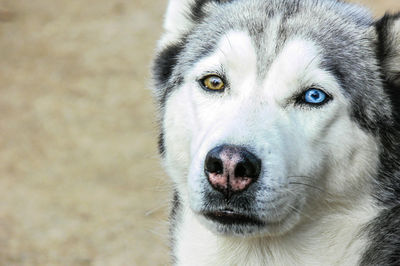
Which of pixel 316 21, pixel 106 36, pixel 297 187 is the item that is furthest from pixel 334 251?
pixel 106 36

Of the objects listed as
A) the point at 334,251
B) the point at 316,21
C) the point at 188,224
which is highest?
the point at 316,21

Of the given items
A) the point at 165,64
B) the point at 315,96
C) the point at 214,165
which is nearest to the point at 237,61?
the point at 315,96

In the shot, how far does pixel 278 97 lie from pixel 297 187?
0.56 meters

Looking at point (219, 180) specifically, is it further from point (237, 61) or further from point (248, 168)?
point (237, 61)

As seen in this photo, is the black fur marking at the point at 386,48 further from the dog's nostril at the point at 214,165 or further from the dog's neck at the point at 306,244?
the dog's nostril at the point at 214,165

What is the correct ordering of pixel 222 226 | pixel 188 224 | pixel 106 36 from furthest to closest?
pixel 106 36, pixel 188 224, pixel 222 226

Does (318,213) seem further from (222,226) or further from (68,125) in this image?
(68,125)

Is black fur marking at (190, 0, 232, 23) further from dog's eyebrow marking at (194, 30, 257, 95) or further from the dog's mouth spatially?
the dog's mouth

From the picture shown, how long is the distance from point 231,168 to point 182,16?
5.88 ft

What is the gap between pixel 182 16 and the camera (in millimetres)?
5570

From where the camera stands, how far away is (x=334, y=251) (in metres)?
4.70

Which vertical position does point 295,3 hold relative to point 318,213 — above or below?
above

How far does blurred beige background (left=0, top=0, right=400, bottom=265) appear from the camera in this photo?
828 cm

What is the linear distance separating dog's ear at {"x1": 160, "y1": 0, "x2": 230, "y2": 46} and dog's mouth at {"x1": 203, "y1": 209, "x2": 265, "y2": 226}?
165 centimetres
